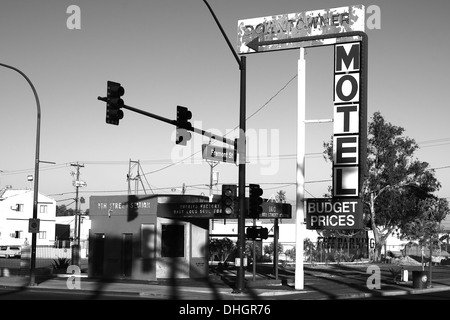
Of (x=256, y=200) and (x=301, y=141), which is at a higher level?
(x=301, y=141)

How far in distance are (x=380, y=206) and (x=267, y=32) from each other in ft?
135

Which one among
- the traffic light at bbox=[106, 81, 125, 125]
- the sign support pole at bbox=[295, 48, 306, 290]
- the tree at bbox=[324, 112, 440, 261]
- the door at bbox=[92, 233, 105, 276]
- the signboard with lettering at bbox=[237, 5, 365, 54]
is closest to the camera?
the traffic light at bbox=[106, 81, 125, 125]

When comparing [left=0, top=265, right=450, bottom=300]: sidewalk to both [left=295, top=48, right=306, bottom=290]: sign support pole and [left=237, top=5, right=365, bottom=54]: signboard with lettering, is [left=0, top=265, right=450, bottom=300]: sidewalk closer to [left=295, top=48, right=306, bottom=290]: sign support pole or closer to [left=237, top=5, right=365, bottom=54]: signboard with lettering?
[left=295, top=48, right=306, bottom=290]: sign support pole

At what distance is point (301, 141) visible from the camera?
91.7 feet

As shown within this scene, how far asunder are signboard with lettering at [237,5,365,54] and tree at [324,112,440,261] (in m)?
36.7

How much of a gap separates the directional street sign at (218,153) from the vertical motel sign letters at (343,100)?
198 inches

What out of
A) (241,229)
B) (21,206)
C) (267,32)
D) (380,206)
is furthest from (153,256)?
(21,206)

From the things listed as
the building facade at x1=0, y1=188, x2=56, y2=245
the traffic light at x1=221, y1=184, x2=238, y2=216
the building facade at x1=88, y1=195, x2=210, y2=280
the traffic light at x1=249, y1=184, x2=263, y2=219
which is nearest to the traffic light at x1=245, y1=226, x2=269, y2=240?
the traffic light at x1=249, y1=184, x2=263, y2=219

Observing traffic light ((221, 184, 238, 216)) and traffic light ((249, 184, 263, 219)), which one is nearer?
traffic light ((221, 184, 238, 216))

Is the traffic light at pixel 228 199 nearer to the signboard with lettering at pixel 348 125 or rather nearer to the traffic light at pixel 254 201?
the traffic light at pixel 254 201

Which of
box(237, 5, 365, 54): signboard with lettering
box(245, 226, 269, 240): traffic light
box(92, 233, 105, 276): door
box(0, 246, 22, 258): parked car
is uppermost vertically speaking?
box(237, 5, 365, 54): signboard with lettering

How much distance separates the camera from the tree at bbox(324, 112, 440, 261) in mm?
66062

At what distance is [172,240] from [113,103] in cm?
1538
